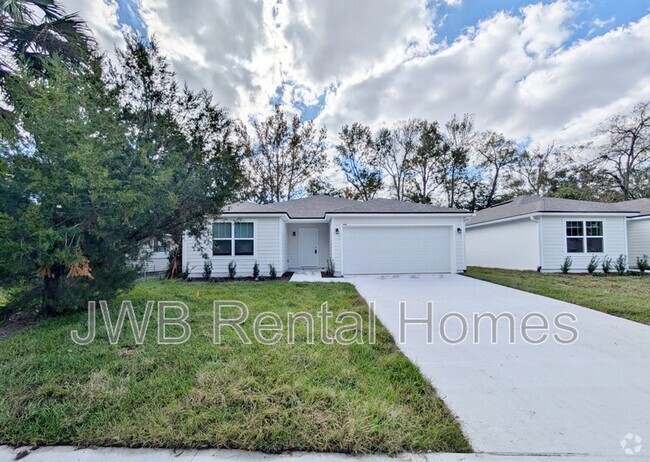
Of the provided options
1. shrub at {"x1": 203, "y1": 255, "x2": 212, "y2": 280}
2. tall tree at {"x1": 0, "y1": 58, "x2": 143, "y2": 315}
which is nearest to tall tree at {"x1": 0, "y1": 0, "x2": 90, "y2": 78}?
tall tree at {"x1": 0, "y1": 58, "x2": 143, "y2": 315}

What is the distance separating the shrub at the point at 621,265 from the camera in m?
12.2

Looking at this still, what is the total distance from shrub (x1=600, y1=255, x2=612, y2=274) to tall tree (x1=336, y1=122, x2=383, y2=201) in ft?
50.4

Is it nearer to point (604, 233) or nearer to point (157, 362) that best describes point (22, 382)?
point (157, 362)

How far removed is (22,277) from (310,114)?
1976 cm

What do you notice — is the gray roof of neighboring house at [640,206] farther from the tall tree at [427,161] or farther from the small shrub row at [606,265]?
the tall tree at [427,161]

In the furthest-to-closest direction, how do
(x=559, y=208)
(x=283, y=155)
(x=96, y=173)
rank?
1. (x=283, y=155)
2. (x=559, y=208)
3. (x=96, y=173)

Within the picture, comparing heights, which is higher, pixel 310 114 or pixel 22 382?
pixel 310 114

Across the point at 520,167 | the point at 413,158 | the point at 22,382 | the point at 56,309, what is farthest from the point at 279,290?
the point at 520,167

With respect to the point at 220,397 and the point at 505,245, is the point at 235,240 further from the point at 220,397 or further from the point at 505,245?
the point at 505,245

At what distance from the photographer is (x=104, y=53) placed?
5.86 metres

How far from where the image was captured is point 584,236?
12844 millimetres

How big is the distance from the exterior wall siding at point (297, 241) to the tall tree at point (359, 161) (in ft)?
36.3

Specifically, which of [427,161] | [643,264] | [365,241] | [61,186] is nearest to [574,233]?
[643,264]

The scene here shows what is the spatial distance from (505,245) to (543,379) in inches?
538
